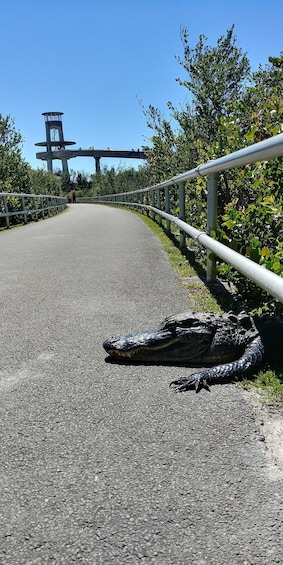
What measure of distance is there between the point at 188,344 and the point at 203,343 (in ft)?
0.31

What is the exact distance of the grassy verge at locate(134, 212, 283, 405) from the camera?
2410 mm

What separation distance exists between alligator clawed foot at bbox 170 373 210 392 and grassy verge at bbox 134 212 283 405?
0.20 m

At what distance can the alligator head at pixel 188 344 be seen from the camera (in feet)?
9.36

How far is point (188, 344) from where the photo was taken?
9.46ft

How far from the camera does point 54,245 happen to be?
28.6ft

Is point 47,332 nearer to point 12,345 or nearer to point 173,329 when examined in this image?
point 12,345

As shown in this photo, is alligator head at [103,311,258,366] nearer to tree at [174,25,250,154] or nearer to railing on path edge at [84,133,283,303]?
railing on path edge at [84,133,283,303]

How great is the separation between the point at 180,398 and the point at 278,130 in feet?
8.01

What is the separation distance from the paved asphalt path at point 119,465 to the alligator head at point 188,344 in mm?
98

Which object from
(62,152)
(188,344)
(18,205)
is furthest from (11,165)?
(62,152)

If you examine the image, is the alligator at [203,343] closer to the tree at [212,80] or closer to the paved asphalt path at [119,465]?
the paved asphalt path at [119,465]

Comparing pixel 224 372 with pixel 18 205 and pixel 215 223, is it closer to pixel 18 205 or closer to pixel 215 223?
pixel 215 223

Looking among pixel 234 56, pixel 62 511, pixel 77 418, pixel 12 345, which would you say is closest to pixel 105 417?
pixel 77 418

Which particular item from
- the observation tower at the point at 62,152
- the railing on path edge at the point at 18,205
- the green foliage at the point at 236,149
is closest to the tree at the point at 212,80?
the green foliage at the point at 236,149
